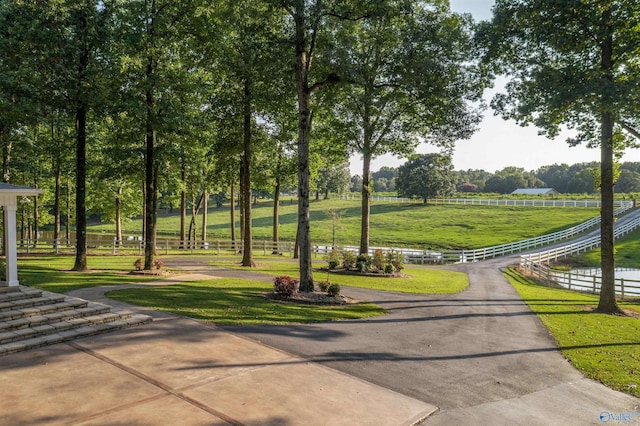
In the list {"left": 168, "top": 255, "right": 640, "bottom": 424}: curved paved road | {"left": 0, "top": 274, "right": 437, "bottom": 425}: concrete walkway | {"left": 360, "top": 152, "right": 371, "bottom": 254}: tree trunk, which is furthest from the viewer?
{"left": 360, "top": 152, "right": 371, "bottom": 254}: tree trunk

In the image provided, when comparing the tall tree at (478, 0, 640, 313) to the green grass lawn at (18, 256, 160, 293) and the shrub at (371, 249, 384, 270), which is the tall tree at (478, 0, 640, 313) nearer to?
the shrub at (371, 249, 384, 270)

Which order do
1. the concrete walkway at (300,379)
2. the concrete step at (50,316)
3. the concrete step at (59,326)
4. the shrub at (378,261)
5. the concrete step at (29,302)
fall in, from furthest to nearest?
the shrub at (378,261), the concrete step at (29,302), the concrete step at (50,316), the concrete step at (59,326), the concrete walkway at (300,379)

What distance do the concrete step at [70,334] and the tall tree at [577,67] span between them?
15718mm

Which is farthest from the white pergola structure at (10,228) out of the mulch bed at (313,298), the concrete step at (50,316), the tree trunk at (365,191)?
the tree trunk at (365,191)

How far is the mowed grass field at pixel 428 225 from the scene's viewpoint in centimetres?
5544

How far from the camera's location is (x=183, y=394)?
718 cm

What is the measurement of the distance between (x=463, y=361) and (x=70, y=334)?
920 cm

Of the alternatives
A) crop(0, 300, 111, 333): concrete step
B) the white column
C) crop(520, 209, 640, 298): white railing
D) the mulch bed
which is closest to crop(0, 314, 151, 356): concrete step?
crop(0, 300, 111, 333): concrete step

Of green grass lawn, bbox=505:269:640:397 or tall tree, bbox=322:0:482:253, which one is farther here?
tall tree, bbox=322:0:482:253

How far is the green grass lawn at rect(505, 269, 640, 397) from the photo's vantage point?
31.6ft

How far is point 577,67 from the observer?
16.6m

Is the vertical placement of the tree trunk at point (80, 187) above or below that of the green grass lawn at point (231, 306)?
above

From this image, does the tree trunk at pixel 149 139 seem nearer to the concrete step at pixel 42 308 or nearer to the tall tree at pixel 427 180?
the concrete step at pixel 42 308

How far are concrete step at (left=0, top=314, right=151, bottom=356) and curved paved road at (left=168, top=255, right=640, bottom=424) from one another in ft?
8.20
